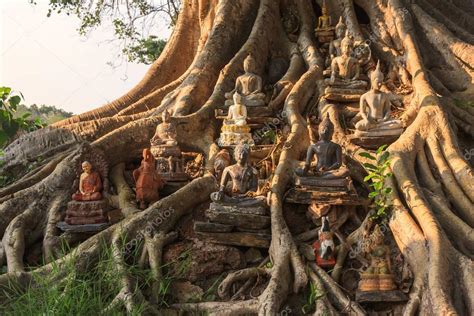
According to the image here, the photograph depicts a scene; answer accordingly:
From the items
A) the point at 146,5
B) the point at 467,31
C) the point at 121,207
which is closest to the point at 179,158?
the point at 121,207

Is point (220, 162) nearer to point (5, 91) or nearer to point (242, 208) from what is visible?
point (242, 208)

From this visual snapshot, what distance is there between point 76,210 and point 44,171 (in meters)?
1.06

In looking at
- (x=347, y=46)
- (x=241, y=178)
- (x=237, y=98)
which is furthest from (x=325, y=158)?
(x=347, y=46)

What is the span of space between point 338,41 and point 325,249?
396 cm

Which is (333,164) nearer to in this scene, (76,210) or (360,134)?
(360,134)

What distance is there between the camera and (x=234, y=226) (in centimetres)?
596

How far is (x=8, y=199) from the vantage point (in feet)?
22.0

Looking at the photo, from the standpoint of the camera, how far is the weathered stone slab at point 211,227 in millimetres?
5914

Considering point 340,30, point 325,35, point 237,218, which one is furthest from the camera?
point 325,35

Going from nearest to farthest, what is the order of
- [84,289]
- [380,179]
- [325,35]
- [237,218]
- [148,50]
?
[84,289] < [237,218] < [380,179] < [325,35] < [148,50]

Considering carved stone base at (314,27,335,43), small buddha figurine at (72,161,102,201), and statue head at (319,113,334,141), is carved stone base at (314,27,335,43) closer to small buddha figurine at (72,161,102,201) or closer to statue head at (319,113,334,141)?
statue head at (319,113,334,141)

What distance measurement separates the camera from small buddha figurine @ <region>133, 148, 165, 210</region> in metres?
6.51

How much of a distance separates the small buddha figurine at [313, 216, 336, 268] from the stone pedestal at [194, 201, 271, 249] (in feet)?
1.69

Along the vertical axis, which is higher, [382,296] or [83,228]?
[83,228]
